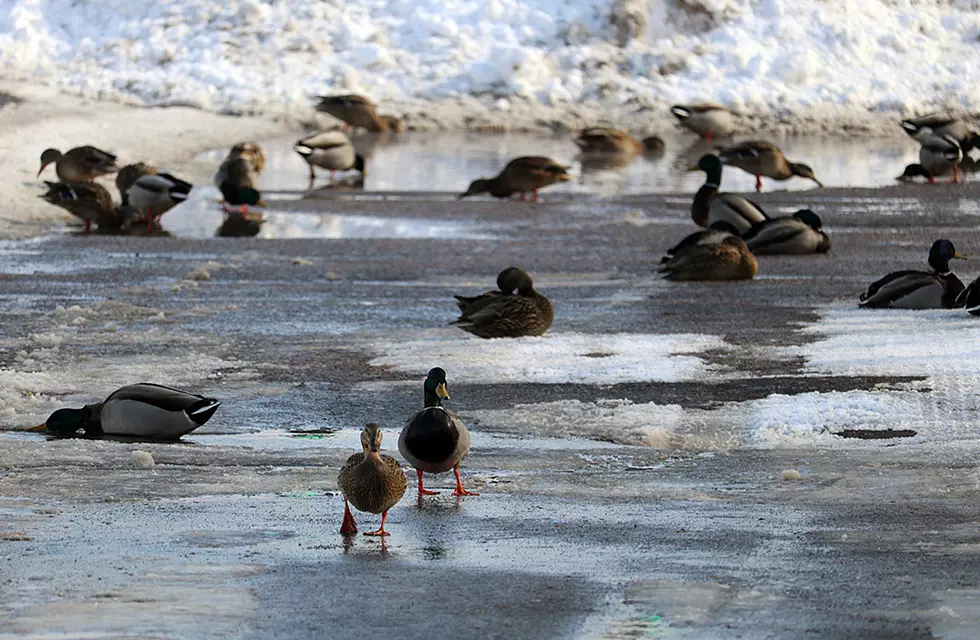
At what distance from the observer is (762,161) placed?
19844 mm

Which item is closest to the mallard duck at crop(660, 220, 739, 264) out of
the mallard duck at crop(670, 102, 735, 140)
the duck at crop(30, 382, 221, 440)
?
the duck at crop(30, 382, 221, 440)

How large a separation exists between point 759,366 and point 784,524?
347cm

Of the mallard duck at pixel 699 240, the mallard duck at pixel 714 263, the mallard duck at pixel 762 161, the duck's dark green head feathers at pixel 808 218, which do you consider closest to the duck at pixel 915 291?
the mallard duck at pixel 714 263

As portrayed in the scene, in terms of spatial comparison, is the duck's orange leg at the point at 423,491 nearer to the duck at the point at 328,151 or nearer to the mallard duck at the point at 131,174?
the mallard duck at the point at 131,174

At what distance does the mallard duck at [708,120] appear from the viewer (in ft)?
88.1

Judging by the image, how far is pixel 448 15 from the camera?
1287 inches

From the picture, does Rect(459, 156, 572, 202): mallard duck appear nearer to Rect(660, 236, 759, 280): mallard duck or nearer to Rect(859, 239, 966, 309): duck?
Rect(660, 236, 759, 280): mallard duck

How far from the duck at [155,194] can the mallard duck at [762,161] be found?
6.41 m

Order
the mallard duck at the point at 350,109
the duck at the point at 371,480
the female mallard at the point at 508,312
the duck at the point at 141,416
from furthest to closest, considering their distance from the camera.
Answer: the mallard duck at the point at 350,109 < the female mallard at the point at 508,312 < the duck at the point at 141,416 < the duck at the point at 371,480

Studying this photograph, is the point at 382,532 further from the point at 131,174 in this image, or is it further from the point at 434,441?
the point at 131,174

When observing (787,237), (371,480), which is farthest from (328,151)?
(371,480)

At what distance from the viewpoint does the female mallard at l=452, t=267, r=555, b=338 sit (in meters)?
10.4

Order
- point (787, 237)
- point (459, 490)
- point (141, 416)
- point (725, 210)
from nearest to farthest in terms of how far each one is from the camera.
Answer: point (459, 490)
point (141, 416)
point (787, 237)
point (725, 210)

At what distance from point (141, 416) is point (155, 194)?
29.4ft
